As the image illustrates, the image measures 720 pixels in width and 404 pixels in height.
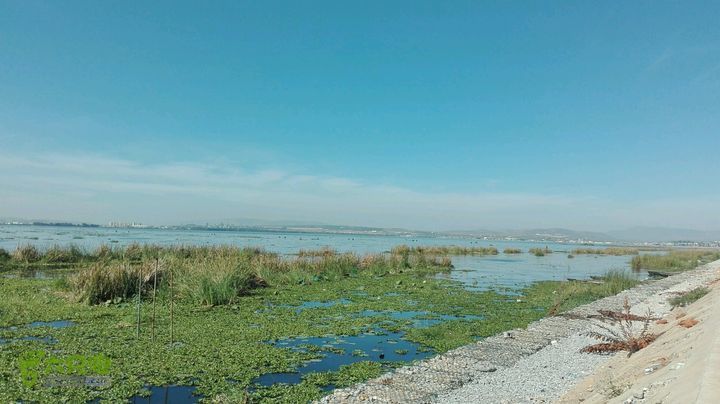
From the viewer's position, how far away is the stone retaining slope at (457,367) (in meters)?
6.41

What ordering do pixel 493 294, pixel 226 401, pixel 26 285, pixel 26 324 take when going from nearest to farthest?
pixel 226 401 → pixel 26 324 → pixel 26 285 → pixel 493 294

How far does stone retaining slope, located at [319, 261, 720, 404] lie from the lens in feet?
21.0

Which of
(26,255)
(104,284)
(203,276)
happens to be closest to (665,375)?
(203,276)

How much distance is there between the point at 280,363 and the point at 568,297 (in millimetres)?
12572

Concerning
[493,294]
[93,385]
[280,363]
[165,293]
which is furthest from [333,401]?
[493,294]

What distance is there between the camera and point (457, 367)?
7906mm

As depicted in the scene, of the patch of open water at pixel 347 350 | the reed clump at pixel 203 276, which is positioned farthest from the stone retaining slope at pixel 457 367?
the reed clump at pixel 203 276

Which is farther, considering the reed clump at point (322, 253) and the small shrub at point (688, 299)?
the reed clump at point (322, 253)

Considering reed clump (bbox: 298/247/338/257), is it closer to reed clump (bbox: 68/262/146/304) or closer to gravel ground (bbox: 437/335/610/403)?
reed clump (bbox: 68/262/146/304)

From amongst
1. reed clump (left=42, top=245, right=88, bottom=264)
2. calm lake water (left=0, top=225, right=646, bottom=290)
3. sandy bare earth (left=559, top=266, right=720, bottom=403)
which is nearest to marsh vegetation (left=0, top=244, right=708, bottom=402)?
sandy bare earth (left=559, top=266, right=720, bottom=403)

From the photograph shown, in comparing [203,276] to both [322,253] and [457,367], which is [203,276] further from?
[322,253]

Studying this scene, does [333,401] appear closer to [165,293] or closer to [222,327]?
[222,327]

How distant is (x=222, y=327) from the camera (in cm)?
1084

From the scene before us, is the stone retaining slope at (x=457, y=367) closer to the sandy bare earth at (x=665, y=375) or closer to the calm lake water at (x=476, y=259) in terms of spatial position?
the sandy bare earth at (x=665, y=375)
